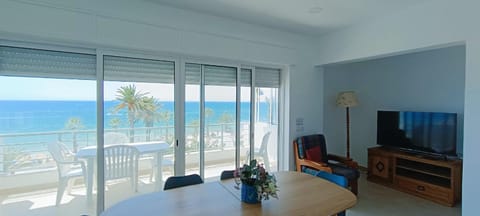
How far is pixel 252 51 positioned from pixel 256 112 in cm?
93

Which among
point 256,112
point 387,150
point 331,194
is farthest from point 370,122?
point 331,194

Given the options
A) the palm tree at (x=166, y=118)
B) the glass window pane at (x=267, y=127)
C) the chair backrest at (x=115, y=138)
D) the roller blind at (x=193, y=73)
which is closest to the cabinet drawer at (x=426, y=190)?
the glass window pane at (x=267, y=127)

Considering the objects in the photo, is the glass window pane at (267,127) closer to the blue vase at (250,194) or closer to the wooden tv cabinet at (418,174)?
the wooden tv cabinet at (418,174)

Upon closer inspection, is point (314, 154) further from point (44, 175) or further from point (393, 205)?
point (44, 175)

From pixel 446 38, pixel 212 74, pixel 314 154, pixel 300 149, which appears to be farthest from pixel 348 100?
pixel 212 74

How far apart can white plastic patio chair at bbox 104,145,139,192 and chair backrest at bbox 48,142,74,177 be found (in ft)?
1.18

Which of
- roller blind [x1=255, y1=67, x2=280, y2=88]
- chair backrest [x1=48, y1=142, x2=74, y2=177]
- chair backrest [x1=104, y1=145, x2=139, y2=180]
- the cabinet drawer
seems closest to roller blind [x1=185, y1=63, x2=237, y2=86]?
roller blind [x1=255, y1=67, x2=280, y2=88]

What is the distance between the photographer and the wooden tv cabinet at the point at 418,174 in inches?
131

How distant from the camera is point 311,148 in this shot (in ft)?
13.0

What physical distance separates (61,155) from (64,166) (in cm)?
12

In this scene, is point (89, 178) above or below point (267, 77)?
below

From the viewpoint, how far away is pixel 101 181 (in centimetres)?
275

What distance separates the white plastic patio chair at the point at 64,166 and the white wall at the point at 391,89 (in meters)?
4.19

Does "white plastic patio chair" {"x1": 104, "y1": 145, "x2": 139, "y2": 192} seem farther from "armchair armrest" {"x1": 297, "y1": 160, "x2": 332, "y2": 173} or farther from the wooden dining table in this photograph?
"armchair armrest" {"x1": 297, "y1": 160, "x2": 332, "y2": 173}
